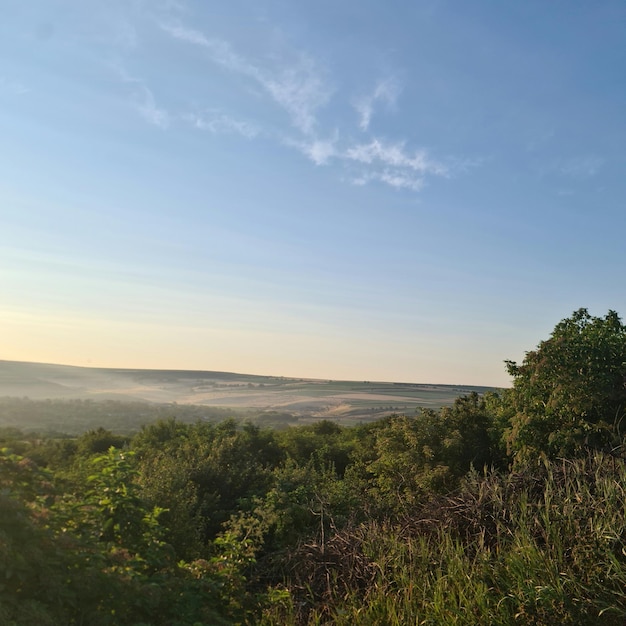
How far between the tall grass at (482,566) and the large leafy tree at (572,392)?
4.37m

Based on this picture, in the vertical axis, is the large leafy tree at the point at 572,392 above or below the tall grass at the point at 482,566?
above

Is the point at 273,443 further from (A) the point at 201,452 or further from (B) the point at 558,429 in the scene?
(B) the point at 558,429

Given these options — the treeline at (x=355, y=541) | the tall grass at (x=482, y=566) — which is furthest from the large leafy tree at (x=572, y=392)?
the tall grass at (x=482, y=566)

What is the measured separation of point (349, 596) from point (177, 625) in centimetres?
301

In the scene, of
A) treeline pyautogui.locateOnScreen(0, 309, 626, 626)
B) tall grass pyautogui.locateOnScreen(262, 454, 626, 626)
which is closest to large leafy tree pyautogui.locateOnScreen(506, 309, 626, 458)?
treeline pyautogui.locateOnScreen(0, 309, 626, 626)

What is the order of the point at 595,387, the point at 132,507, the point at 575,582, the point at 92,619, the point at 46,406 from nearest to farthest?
the point at 92,619
the point at 132,507
the point at 575,582
the point at 595,387
the point at 46,406

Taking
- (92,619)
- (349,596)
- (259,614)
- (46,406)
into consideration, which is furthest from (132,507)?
(46,406)

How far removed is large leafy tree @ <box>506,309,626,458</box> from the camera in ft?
43.2

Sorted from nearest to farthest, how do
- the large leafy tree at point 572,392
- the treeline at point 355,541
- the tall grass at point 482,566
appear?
the treeline at point 355,541 < the tall grass at point 482,566 < the large leafy tree at point 572,392

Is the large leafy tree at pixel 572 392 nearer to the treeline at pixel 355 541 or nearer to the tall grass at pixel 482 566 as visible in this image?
the treeline at pixel 355 541

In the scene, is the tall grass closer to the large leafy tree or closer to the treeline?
the treeline

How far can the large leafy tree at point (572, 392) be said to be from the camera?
13172mm

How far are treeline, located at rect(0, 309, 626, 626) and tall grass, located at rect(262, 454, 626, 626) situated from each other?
28 millimetres

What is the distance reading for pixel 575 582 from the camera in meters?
6.32
